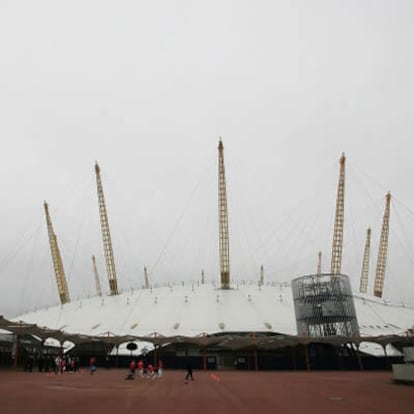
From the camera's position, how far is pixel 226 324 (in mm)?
50219

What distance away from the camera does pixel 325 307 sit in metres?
47.9

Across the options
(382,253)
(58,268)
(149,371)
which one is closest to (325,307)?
(149,371)

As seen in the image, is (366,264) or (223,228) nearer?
(223,228)

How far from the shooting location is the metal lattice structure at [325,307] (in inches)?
1852

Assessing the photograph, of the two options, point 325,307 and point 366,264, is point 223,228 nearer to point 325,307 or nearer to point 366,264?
point 325,307

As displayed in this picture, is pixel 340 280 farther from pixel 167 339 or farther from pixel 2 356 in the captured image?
pixel 2 356

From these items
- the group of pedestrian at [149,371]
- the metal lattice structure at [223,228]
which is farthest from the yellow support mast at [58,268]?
the group of pedestrian at [149,371]

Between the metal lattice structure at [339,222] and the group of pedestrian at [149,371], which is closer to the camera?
the group of pedestrian at [149,371]

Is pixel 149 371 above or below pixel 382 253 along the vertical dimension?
below

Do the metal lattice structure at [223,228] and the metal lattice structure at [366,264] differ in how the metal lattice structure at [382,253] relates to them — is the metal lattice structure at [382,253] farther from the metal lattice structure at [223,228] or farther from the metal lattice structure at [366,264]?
the metal lattice structure at [223,228]

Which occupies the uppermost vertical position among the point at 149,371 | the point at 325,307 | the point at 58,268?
the point at 58,268

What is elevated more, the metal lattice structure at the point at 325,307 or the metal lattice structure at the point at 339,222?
the metal lattice structure at the point at 339,222

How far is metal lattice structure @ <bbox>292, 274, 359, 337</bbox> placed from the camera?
47.0 meters

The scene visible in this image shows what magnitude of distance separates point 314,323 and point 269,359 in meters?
7.00
